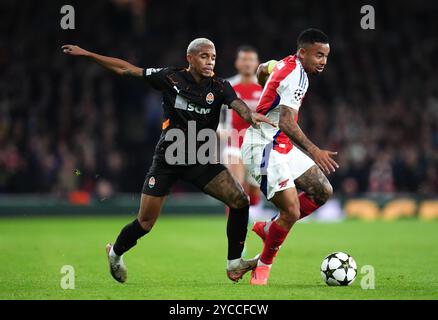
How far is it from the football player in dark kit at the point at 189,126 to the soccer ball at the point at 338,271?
0.71 meters

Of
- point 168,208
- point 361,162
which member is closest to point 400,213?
point 361,162

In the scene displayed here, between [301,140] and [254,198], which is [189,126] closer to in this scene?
[301,140]

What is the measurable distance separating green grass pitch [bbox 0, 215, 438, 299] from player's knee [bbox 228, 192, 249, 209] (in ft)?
2.47

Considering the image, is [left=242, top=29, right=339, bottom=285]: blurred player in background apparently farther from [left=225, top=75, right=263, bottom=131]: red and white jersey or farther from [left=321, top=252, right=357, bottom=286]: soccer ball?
[left=225, top=75, right=263, bottom=131]: red and white jersey

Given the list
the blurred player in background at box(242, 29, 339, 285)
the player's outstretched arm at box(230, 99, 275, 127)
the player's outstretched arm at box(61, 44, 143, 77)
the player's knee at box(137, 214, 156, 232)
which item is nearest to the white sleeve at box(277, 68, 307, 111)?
the blurred player in background at box(242, 29, 339, 285)

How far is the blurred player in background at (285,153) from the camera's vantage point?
830cm

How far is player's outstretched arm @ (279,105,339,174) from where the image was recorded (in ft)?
25.4

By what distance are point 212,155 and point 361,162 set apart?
481 inches

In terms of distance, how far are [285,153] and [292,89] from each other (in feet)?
2.31

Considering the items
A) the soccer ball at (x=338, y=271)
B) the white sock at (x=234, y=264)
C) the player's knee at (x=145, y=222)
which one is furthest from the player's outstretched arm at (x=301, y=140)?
the player's knee at (x=145, y=222)

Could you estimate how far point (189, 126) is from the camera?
8.37m

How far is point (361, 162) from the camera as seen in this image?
20.2 m

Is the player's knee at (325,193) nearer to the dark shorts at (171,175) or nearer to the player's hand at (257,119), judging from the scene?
the dark shorts at (171,175)
